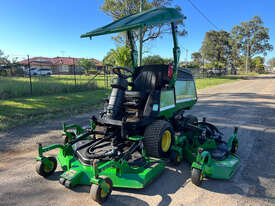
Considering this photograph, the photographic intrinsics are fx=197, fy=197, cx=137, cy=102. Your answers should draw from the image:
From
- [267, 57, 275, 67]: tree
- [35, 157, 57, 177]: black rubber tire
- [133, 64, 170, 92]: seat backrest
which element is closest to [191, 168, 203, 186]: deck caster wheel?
[133, 64, 170, 92]: seat backrest

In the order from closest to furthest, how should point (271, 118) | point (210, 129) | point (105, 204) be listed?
point (105, 204) → point (210, 129) → point (271, 118)

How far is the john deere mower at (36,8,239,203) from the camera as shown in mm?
2865

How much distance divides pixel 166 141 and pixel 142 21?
6.97 ft

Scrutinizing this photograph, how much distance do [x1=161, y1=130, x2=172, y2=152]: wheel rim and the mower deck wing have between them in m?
1.89

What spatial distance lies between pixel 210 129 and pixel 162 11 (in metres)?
2.92

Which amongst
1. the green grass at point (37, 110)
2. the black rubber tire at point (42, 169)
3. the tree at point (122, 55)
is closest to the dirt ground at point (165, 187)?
the black rubber tire at point (42, 169)

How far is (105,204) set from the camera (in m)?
2.60

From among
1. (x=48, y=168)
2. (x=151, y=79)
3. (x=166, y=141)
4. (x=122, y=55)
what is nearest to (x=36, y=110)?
(x=48, y=168)

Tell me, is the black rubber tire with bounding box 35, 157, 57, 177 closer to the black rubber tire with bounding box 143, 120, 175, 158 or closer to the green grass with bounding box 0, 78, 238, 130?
the black rubber tire with bounding box 143, 120, 175, 158

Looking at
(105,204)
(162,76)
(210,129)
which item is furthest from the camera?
(210,129)

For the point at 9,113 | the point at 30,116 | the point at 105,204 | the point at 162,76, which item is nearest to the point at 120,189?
the point at 105,204

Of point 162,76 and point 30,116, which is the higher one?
point 162,76

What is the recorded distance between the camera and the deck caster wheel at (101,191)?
96.8 inches

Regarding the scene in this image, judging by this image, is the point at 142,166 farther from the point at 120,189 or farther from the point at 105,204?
the point at 105,204
